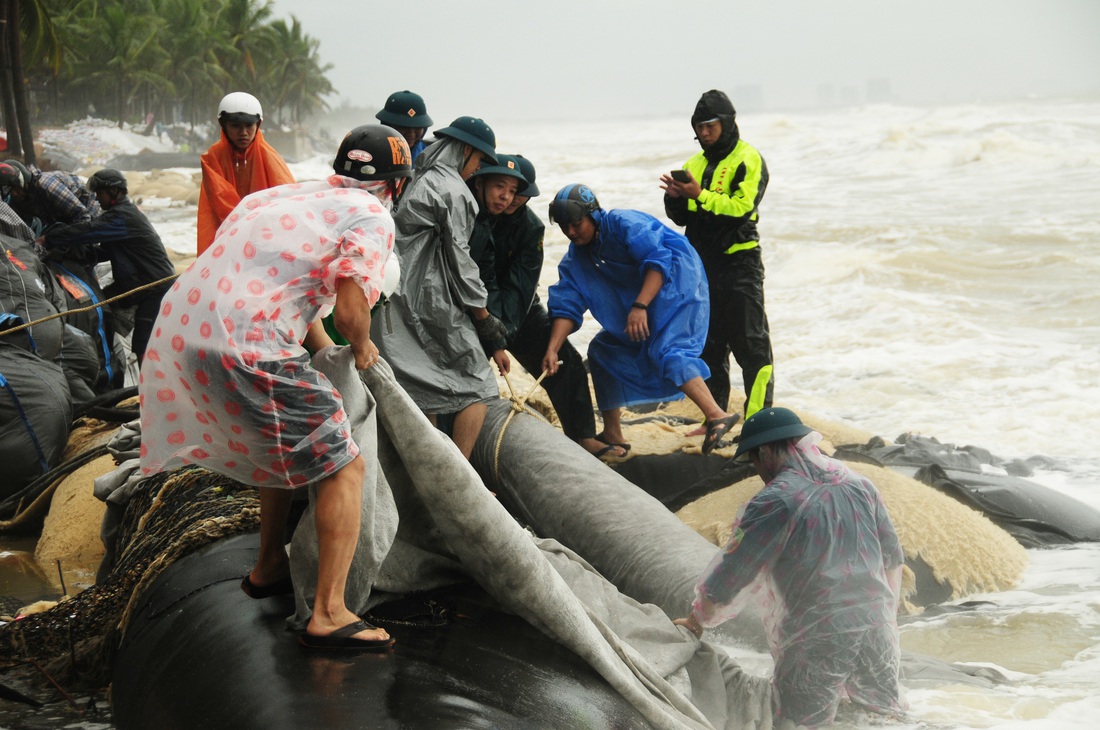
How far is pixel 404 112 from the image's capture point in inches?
229

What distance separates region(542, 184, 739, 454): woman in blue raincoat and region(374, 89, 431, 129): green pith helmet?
2.53 ft

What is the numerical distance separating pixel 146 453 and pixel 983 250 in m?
17.1

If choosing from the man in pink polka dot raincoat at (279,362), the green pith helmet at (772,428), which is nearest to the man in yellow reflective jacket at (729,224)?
the green pith helmet at (772,428)

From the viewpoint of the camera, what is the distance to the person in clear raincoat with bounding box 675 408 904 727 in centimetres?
350

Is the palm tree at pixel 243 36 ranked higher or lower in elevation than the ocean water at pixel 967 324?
higher

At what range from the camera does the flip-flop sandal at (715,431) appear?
5.70 meters

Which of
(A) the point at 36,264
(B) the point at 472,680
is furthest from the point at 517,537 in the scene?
(A) the point at 36,264

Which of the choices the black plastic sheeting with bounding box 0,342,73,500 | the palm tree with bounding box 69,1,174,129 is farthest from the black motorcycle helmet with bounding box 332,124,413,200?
the palm tree with bounding box 69,1,174,129

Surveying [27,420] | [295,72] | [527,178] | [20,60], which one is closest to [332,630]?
[527,178]

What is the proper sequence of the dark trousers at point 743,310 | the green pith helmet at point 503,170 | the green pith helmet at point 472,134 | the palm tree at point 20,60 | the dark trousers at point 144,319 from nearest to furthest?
the green pith helmet at point 472,134
the green pith helmet at point 503,170
the dark trousers at point 743,310
the dark trousers at point 144,319
the palm tree at point 20,60

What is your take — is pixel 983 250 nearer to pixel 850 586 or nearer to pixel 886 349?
pixel 886 349

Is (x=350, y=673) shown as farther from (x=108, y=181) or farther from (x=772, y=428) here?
(x=108, y=181)

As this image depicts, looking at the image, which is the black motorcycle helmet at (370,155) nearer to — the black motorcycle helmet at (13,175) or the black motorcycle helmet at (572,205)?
the black motorcycle helmet at (572,205)

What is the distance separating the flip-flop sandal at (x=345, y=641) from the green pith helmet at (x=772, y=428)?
131cm
